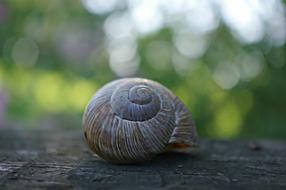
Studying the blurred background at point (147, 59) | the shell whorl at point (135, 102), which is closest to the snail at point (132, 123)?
the shell whorl at point (135, 102)

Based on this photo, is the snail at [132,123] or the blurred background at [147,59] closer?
the snail at [132,123]

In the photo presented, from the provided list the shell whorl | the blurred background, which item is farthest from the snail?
the blurred background

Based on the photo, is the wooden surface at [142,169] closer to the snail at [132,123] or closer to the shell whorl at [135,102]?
the snail at [132,123]

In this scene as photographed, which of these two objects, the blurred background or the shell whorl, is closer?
the shell whorl

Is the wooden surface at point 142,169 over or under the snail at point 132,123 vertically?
under

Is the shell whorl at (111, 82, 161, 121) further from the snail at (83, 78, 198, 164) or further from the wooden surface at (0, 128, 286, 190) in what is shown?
the wooden surface at (0, 128, 286, 190)

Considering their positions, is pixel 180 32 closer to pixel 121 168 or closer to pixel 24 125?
pixel 24 125

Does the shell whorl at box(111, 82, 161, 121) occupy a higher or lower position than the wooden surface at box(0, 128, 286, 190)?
higher
